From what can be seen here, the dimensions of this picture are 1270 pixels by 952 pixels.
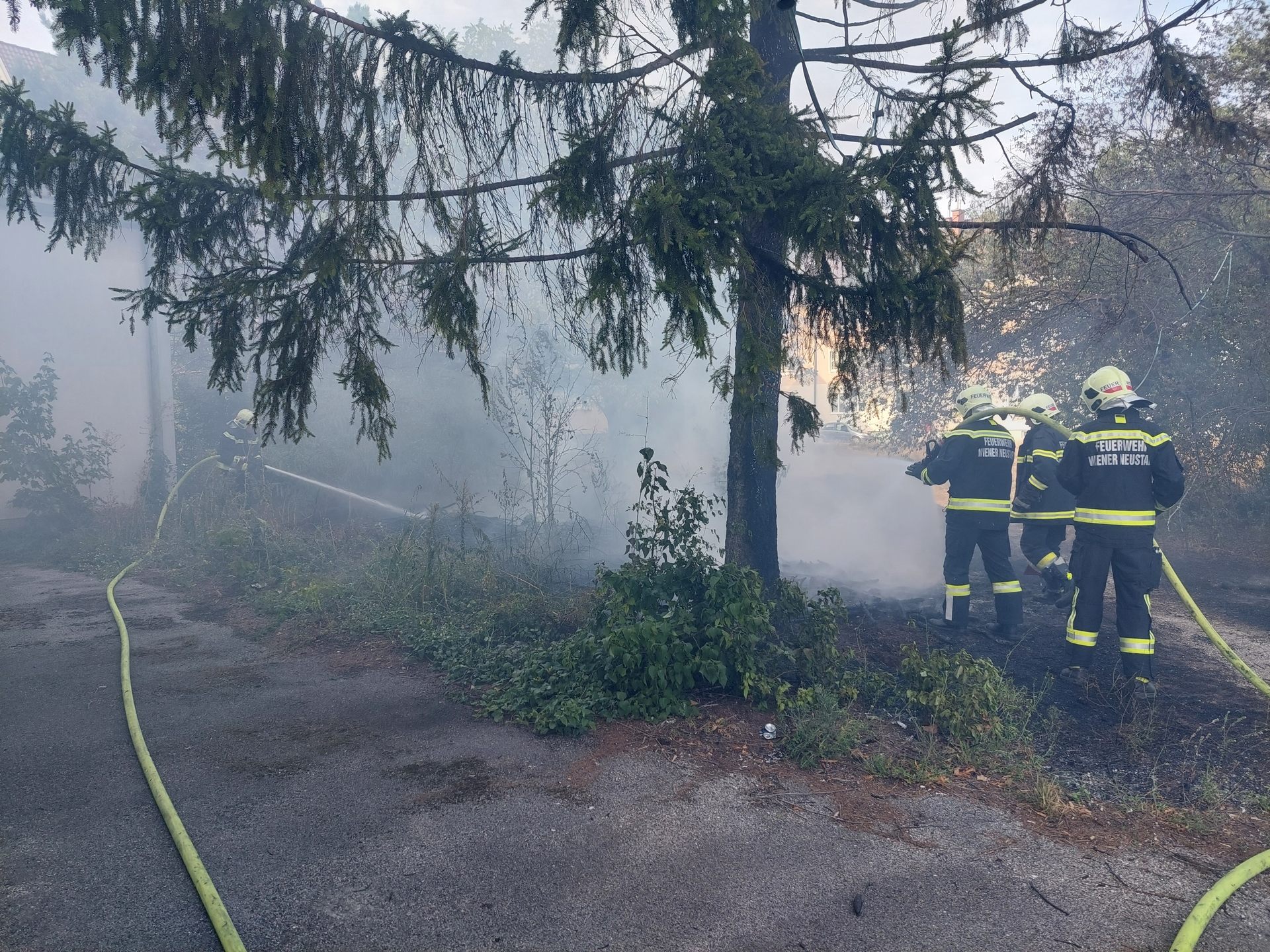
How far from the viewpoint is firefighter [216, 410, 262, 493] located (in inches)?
513

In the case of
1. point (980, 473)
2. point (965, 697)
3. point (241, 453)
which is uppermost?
point (980, 473)

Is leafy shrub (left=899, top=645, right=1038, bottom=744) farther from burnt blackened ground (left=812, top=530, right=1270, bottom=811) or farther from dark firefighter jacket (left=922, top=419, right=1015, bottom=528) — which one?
dark firefighter jacket (left=922, top=419, right=1015, bottom=528)

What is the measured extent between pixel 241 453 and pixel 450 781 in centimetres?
1219

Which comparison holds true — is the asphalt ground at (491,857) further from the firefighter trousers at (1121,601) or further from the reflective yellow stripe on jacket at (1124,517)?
the reflective yellow stripe on jacket at (1124,517)

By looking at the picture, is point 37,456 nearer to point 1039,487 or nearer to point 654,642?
point 654,642

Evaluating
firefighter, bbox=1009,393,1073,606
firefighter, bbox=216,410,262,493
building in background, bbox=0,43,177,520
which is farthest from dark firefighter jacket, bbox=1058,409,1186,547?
building in background, bbox=0,43,177,520

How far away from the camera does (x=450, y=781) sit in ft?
13.5

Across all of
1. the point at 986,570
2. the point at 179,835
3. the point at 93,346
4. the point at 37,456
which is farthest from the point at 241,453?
the point at 986,570

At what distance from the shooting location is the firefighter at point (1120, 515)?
18.3 feet

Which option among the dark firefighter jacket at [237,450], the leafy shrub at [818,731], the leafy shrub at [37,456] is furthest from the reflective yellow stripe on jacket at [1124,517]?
the leafy shrub at [37,456]

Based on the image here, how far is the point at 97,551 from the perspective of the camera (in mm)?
11133

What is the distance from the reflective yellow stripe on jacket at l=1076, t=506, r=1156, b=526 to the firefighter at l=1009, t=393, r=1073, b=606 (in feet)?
6.44

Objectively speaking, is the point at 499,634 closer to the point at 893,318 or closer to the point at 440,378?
the point at 893,318

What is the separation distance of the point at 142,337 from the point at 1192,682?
16.8 m
